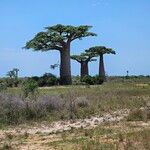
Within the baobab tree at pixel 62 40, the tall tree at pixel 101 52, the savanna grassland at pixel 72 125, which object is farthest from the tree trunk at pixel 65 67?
the savanna grassland at pixel 72 125

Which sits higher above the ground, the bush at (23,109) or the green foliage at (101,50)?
the green foliage at (101,50)

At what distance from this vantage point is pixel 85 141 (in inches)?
493

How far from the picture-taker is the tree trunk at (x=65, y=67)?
2324 inches

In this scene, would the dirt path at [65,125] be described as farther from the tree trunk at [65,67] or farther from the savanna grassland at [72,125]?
the tree trunk at [65,67]

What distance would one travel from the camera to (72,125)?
16.6 meters

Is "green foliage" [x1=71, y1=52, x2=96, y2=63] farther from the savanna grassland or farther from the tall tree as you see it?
the savanna grassland

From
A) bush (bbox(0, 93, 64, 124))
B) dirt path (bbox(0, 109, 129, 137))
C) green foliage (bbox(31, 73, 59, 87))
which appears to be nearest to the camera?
dirt path (bbox(0, 109, 129, 137))

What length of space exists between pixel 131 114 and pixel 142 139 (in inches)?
247

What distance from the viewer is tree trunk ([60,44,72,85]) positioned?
59.0 m

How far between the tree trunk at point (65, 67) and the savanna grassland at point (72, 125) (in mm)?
34421

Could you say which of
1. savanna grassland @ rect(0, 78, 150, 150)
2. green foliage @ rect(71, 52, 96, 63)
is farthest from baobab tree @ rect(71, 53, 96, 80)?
savanna grassland @ rect(0, 78, 150, 150)

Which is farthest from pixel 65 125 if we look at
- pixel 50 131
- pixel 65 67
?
pixel 65 67

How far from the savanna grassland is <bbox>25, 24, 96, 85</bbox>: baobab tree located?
3250 cm

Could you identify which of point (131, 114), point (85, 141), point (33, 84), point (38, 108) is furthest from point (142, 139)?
point (33, 84)
